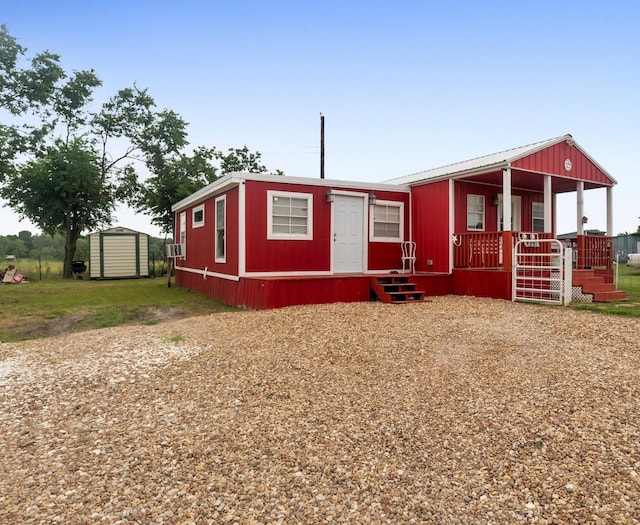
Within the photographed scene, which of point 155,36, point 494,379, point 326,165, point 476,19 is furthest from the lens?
point 326,165

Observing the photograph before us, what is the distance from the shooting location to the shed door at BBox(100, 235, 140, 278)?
61.2 ft

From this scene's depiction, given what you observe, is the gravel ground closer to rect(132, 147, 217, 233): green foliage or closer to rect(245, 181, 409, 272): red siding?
rect(245, 181, 409, 272): red siding

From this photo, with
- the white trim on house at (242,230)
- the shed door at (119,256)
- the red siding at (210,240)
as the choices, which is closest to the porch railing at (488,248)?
the white trim on house at (242,230)

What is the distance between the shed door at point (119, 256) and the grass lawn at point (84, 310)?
23.9 feet

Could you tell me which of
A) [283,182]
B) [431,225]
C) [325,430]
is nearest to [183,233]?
[283,182]

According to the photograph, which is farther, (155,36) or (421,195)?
(155,36)

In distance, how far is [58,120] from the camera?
69.3 feet

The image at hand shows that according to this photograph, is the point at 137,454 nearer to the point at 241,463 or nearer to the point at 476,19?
the point at 241,463

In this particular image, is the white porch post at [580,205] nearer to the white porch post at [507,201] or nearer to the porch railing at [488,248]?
the porch railing at [488,248]

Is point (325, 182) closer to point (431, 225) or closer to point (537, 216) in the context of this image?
point (431, 225)

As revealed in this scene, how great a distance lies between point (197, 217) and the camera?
12.5 metres

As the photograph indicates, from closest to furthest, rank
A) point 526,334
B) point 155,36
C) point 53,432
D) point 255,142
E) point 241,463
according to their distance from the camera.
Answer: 1. point 241,463
2. point 53,432
3. point 526,334
4. point 155,36
5. point 255,142

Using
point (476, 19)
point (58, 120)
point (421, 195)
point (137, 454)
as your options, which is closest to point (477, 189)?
point (421, 195)

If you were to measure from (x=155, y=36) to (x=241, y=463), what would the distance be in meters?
12.5
